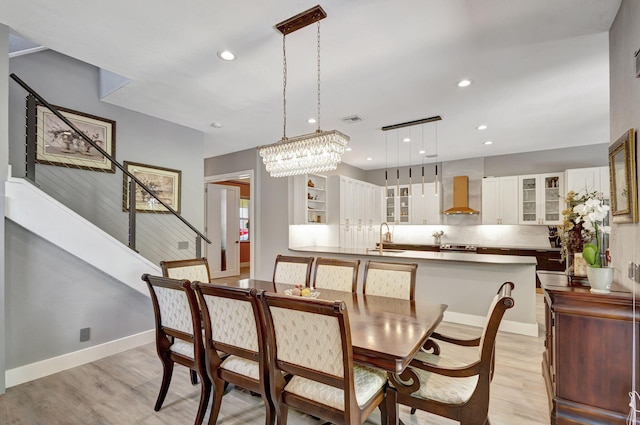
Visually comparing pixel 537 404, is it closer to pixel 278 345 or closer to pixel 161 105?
pixel 278 345

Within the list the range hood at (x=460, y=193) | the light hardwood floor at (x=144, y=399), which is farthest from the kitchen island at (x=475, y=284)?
the range hood at (x=460, y=193)

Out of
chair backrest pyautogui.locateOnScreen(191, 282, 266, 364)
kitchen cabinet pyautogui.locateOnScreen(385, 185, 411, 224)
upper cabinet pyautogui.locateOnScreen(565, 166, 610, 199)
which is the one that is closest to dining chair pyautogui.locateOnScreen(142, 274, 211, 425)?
chair backrest pyautogui.locateOnScreen(191, 282, 266, 364)

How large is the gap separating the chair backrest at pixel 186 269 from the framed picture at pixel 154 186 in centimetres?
132

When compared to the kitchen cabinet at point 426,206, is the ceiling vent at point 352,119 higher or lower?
higher

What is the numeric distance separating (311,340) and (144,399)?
186 cm

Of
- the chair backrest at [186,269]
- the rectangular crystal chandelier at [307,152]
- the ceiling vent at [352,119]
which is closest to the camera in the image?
the rectangular crystal chandelier at [307,152]

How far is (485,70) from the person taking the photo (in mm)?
2846

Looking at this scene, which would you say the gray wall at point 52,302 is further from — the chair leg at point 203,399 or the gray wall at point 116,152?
the chair leg at point 203,399

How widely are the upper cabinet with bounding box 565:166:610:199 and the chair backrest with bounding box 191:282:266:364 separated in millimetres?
6092

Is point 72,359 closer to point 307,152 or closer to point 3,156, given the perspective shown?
point 3,156

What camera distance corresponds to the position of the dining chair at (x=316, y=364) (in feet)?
4.66

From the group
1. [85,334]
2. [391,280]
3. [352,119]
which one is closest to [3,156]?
[85,334]

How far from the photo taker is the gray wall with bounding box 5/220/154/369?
262 cm

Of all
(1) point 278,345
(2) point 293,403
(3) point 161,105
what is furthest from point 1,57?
(2) point 293,403
